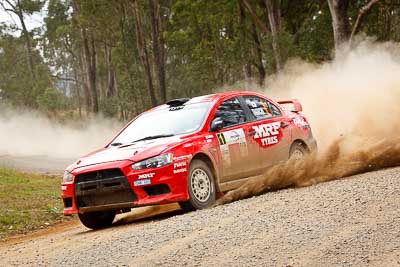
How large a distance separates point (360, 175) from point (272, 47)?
23828 mm

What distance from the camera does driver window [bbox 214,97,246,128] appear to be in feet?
32.8

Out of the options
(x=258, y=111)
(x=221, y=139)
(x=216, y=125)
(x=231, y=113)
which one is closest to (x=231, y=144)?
(x=221, y=139)

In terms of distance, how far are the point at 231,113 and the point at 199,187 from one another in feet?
5.22

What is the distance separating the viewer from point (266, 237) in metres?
6.23

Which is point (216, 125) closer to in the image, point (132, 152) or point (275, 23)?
point (132, 152)

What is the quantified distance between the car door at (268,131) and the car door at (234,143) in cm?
16

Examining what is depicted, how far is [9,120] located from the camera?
47.6 meters

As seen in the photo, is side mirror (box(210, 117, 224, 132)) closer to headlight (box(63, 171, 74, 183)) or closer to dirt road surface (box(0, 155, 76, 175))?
headlight (box(63, 171, 74, 183))

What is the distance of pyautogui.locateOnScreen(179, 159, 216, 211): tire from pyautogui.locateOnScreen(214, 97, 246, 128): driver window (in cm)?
91

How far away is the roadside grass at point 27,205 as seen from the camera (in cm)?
1201

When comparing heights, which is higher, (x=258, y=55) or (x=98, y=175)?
(x=258, y=55)

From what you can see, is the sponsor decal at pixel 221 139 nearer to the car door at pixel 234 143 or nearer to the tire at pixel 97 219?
the car door at pixel 234 143

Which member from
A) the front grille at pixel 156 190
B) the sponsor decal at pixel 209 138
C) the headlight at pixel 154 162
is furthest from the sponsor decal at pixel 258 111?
the front grille at pixel 156 190

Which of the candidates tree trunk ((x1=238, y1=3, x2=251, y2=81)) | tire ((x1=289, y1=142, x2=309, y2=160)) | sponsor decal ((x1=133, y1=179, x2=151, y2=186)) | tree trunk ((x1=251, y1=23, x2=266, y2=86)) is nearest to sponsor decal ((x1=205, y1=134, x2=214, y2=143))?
sponsor decal ((x1=133, y1=179, x2=151, y2=186))
